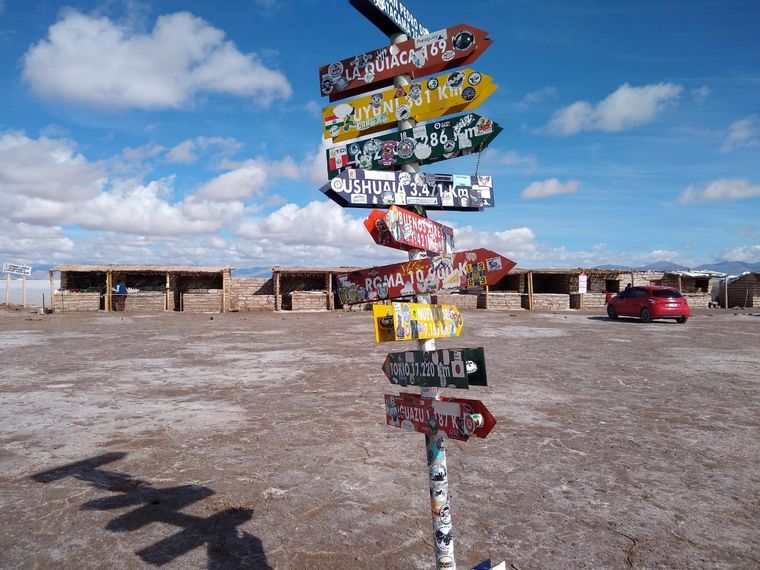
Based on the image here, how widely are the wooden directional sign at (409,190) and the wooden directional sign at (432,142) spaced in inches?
4.9

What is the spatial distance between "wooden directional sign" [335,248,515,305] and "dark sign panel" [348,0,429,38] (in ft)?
4.71

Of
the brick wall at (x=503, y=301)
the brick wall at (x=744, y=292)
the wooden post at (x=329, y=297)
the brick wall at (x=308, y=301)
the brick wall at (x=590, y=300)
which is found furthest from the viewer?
the brick wall at (x=744, y=292)

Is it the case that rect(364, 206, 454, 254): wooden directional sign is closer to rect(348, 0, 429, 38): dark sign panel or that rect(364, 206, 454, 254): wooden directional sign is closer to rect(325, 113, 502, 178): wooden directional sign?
rect(325, 113, 502, 178): wooden directional sign

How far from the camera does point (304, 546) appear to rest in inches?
135

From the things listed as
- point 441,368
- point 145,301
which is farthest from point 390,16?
point 145,301

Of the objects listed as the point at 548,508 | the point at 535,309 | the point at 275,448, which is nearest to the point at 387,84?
the point at 548,508

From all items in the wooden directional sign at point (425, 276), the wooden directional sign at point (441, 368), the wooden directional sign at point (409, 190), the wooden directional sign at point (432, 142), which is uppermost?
the wooden directional sign at point (432, 142)

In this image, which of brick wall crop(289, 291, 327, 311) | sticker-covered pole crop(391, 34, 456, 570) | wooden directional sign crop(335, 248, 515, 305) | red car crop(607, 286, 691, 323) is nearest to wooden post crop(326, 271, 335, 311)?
brick wall crop(289, 291, 327, 311)

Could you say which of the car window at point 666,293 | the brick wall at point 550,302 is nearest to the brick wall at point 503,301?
the brick wall at point 550,302

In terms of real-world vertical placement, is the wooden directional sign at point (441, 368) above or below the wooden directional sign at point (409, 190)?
below

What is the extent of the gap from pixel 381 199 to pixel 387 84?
92 cm

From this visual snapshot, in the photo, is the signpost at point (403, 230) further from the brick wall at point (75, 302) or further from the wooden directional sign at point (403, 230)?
the brick wall at point (75, 302)

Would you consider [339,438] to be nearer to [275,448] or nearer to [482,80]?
[275,448]

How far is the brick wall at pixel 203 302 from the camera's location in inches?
1186
